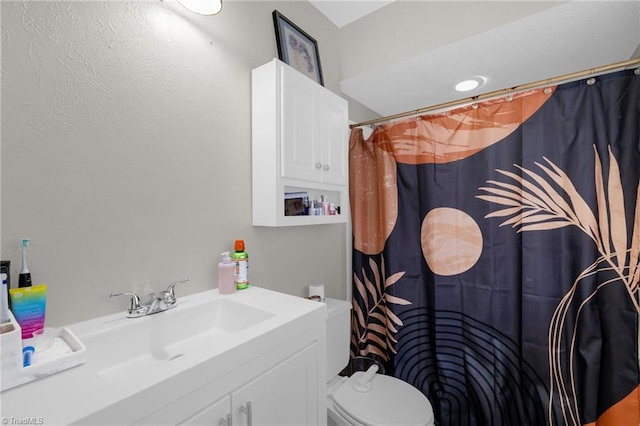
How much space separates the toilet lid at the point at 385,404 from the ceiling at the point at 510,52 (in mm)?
1859

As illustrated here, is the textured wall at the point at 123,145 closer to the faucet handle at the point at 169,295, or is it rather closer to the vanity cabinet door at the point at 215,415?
the faucet handle at the point at 169,295

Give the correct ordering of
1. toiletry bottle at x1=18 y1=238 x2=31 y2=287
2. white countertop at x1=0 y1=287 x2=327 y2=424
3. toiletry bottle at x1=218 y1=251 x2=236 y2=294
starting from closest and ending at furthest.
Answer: white countertop at x1=0 y1=287 x2=327 y2=424, toiletry bottle at x1=18 y1=238 x2=31 y2=287, toiletry bottle at x1=218 y1=251 x2=236 y2=294

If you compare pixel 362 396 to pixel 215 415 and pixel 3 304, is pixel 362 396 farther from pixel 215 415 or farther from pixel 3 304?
pixel 3 304

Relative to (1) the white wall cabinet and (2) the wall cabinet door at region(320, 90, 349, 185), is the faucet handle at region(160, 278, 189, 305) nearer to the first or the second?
(1) the white wall cabinet

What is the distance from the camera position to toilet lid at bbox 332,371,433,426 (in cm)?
121

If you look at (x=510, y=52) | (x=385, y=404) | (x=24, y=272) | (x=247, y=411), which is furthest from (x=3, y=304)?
(x=510, y=52)

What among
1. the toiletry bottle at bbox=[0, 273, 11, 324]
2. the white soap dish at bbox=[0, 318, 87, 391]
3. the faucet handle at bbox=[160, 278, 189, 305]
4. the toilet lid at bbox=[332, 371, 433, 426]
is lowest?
the toilet lid at bbox=[332, 371, 433, 426]

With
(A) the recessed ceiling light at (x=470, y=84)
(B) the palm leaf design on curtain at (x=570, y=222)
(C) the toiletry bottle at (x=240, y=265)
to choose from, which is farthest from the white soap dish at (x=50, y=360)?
(A) the recessed ceiling light at (x=470, y=84)

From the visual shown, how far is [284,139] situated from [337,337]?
1083 millimetres

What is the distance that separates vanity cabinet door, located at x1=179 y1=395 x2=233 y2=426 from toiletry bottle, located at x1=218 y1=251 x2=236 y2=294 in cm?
51

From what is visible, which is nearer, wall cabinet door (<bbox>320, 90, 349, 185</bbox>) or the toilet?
the toilet

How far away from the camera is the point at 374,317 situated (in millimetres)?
1881

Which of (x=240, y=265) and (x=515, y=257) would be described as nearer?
(x=240, y=265)

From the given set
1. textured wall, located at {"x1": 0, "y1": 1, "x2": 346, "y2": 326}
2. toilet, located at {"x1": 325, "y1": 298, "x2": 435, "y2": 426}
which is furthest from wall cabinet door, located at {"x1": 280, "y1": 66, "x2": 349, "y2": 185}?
toilet, located at {"x1": 325, "y1": 298, "x2": 435, "y2": 426}
